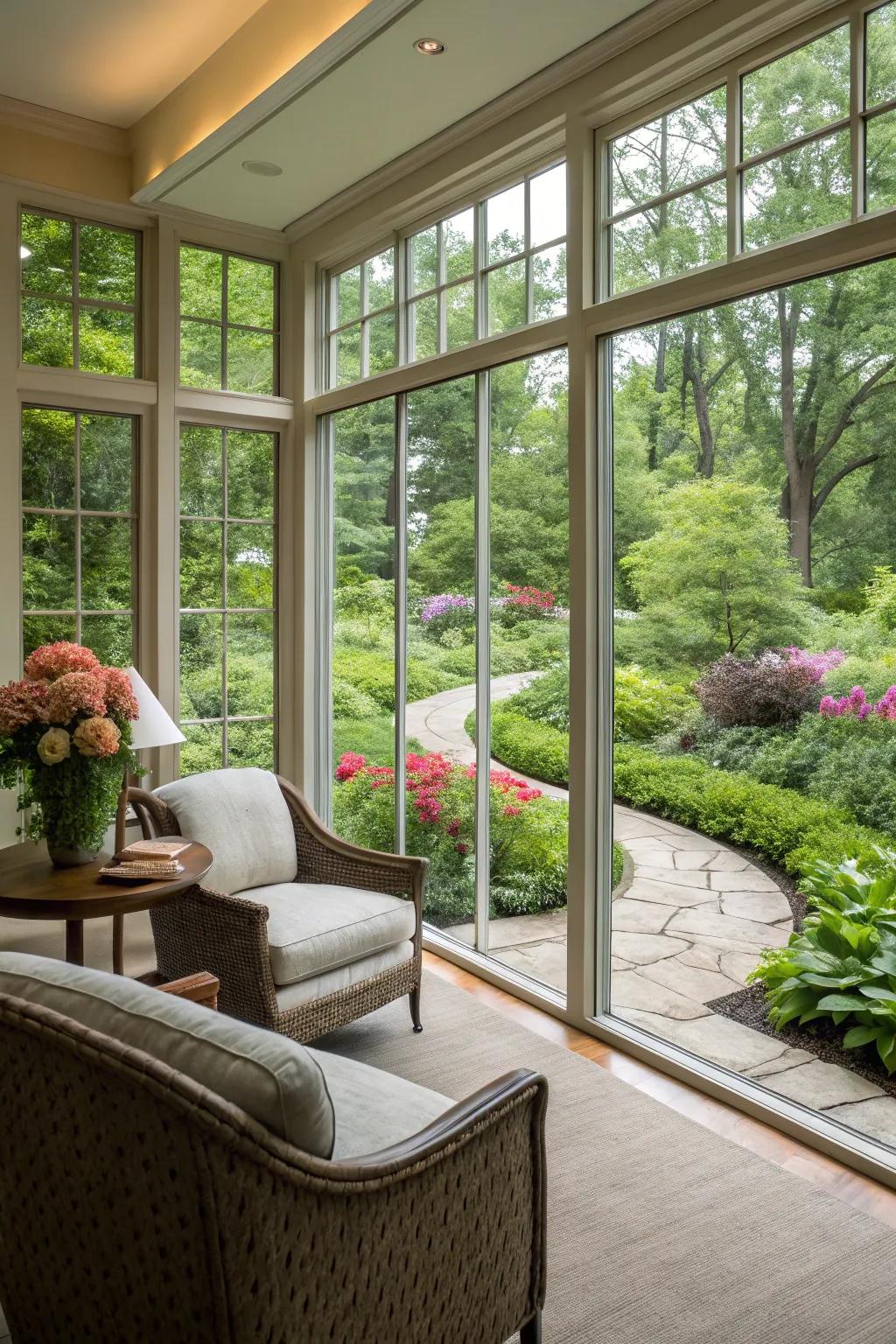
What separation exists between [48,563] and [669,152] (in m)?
2.99

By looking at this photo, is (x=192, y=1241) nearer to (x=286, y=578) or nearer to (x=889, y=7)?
(x=889, y=7)

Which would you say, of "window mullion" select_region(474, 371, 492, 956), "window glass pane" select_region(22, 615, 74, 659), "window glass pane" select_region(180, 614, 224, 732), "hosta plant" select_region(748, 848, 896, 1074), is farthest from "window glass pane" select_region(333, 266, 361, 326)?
"hosta plant" select_region(748, 848, 896, 1074)

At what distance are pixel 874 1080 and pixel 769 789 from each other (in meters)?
0.79

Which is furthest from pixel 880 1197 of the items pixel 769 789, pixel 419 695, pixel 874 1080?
pixel 419 695

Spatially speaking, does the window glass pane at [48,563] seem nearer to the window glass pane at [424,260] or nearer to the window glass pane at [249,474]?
the window glass pane at [249,474]

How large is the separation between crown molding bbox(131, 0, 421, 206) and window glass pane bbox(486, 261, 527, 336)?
0.90 meters

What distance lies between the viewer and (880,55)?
8.14 feet

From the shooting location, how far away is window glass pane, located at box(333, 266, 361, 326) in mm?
4625

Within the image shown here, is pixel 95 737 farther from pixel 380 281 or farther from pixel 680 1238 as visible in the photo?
pixel 380 281

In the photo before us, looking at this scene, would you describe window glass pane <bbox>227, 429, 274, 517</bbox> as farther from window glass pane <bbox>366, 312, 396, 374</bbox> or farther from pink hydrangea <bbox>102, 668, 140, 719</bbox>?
pink hydrangea <bbox>102, 668, 140, 719</bbox>

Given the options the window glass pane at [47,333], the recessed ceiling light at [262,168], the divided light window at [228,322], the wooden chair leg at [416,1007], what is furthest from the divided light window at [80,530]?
the wooden chair leg at [416,1007]

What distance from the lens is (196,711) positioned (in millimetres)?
4762

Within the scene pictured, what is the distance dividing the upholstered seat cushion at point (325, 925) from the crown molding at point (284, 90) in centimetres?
268

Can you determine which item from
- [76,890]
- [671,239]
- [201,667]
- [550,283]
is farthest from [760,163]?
[201,667]
